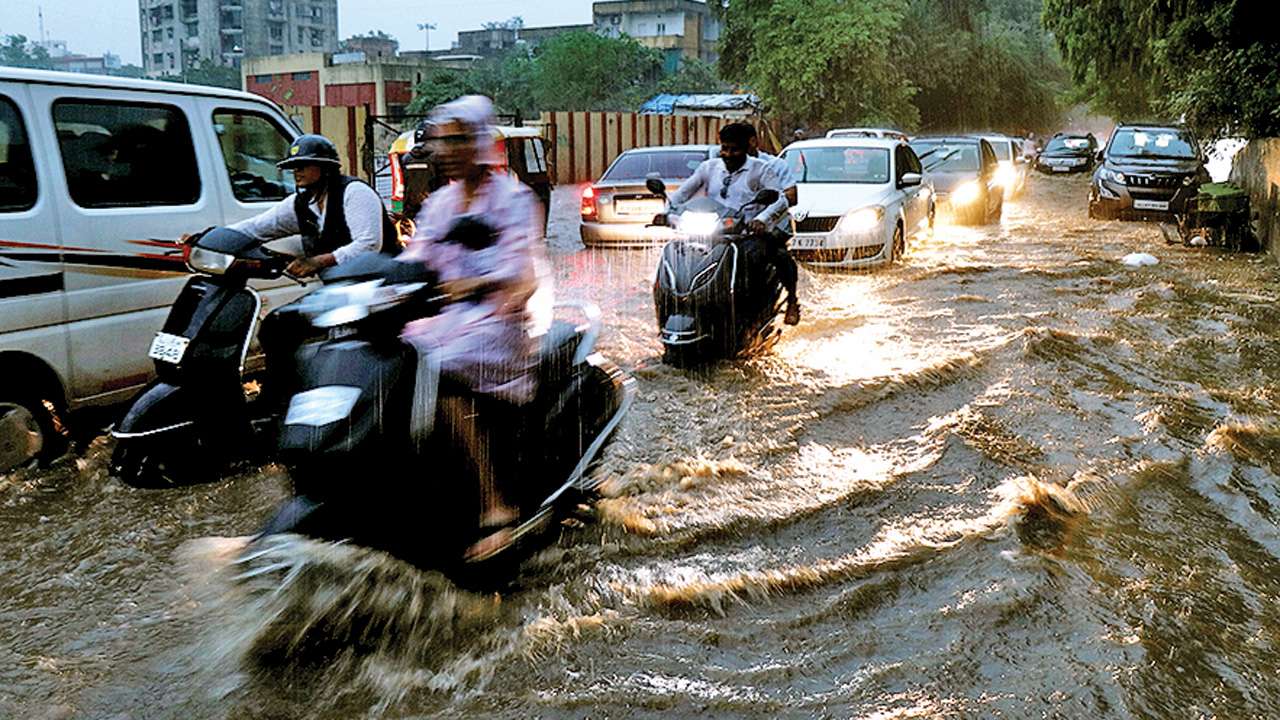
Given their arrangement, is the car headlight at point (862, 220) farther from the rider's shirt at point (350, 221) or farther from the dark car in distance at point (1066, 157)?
the dark car in distance at point (1066, 157)

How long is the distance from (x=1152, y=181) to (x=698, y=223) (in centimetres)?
1432

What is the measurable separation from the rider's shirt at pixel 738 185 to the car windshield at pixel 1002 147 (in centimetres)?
1724

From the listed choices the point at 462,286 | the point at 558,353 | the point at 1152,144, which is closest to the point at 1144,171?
the point at 1152,144

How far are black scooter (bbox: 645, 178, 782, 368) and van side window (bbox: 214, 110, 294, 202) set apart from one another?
2.48 m

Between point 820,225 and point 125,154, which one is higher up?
point 125,154

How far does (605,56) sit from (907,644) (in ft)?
185

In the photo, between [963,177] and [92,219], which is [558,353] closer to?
[92,219]

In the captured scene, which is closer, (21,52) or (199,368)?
(199,368)

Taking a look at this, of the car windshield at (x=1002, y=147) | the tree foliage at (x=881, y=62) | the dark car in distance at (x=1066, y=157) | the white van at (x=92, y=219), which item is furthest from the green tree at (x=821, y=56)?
the white van at (x=92, y=219)

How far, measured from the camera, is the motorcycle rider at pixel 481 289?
3602 millimetres

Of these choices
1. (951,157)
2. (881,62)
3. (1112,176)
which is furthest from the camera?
(881,62)

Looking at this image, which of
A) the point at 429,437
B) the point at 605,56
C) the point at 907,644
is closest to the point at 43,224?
the point at 429,437

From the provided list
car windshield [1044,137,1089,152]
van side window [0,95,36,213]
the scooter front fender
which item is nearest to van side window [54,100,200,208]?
van side window [0,95,36,213]

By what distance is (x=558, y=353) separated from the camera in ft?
14.2
